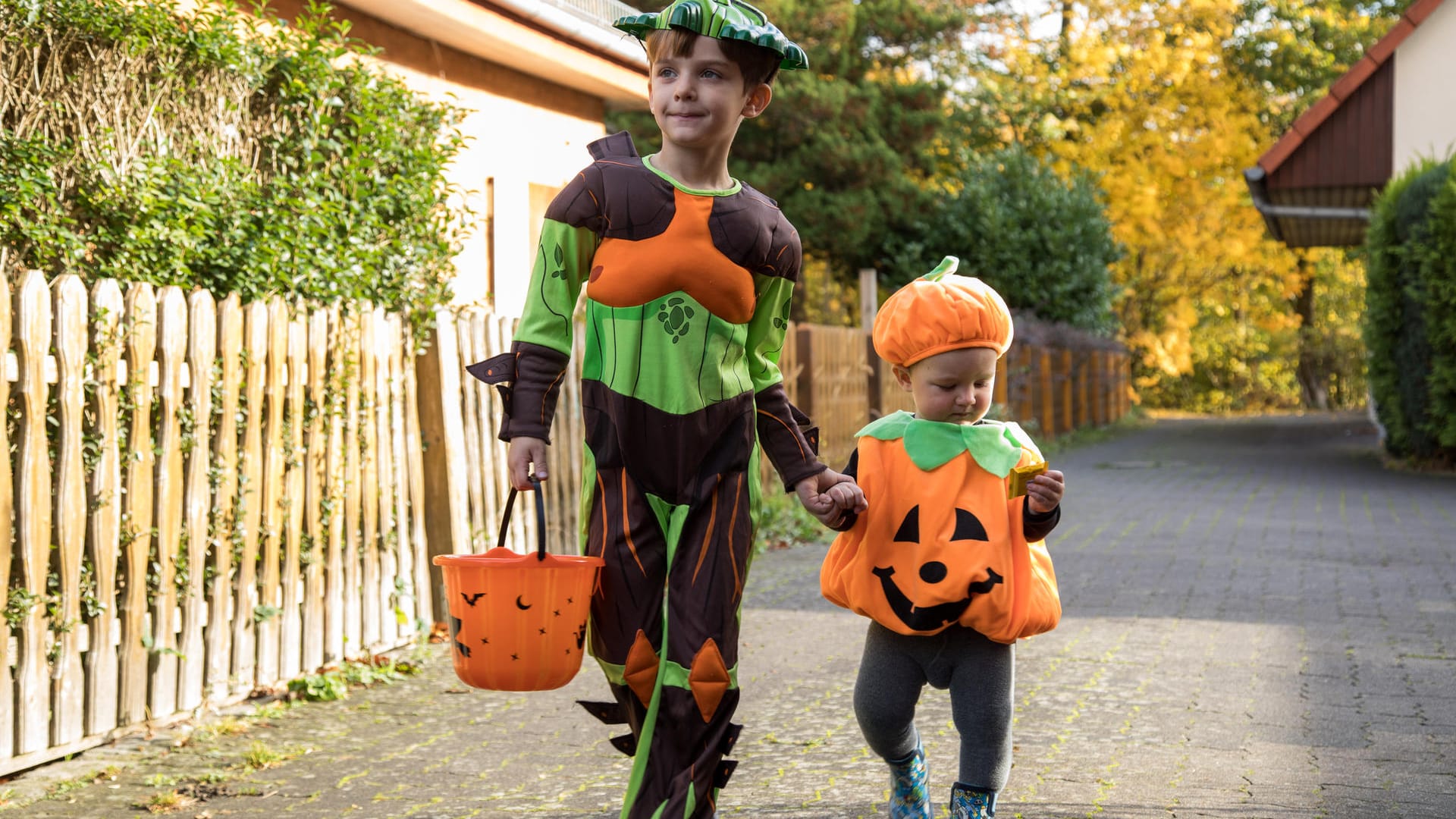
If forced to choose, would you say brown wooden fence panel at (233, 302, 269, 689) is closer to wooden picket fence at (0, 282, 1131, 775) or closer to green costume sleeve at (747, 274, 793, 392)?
wooden picket fence at (0, 282, 1131, 775)

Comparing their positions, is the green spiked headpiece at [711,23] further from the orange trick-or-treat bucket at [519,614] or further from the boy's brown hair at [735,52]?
the orange trick-or-treat bucket at [519,614]

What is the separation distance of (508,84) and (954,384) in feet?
24.8

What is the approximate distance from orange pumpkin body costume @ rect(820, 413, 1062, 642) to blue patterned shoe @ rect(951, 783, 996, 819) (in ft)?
1.14

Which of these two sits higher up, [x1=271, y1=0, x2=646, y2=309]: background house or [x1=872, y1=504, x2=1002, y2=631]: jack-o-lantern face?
[x1=271, y1=0, x2=646, y2=309]: background house

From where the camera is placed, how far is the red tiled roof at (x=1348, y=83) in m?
17.4

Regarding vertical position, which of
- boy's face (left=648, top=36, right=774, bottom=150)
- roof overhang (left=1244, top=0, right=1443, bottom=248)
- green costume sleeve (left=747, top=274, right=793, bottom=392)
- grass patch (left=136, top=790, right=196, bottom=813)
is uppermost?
roof overhang (left=1244, top=0, right=1443, bottom=248)

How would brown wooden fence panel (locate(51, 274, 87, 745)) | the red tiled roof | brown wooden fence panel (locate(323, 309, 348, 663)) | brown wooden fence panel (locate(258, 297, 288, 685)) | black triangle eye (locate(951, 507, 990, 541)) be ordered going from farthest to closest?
the red tiled roof
brown wooden fence panel (locate(323, 309, 348, 663))
brown wooden fence panel (locate(258, 297, 288, 685))
brown wooden fence panel (locate(51, 274, 87, 745))
black triangle eye (locate(951, 507, 990, 541))

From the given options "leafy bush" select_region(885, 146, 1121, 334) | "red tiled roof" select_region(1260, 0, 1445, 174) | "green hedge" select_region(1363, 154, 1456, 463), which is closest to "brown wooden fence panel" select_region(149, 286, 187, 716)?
"green hedge" select_region(1363, 154, 1456, 463)

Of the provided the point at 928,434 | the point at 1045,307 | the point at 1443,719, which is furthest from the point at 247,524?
the point at 1045,307

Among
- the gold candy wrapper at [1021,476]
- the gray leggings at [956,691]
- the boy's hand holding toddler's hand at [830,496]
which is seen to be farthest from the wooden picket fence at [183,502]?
the gold candy wrapper at [1021,476]

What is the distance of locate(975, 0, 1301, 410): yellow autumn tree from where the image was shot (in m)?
30.5

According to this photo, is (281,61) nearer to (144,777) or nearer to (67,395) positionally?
(67,395)

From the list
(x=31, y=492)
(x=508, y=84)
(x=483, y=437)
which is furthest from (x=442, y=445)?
(x=508, y=84)

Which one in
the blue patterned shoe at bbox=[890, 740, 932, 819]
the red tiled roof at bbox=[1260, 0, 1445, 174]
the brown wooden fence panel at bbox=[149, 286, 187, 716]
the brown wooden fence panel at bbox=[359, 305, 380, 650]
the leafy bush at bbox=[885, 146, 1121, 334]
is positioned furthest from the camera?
the leafy bush at bbox=[885, 146, 1121, 334]
